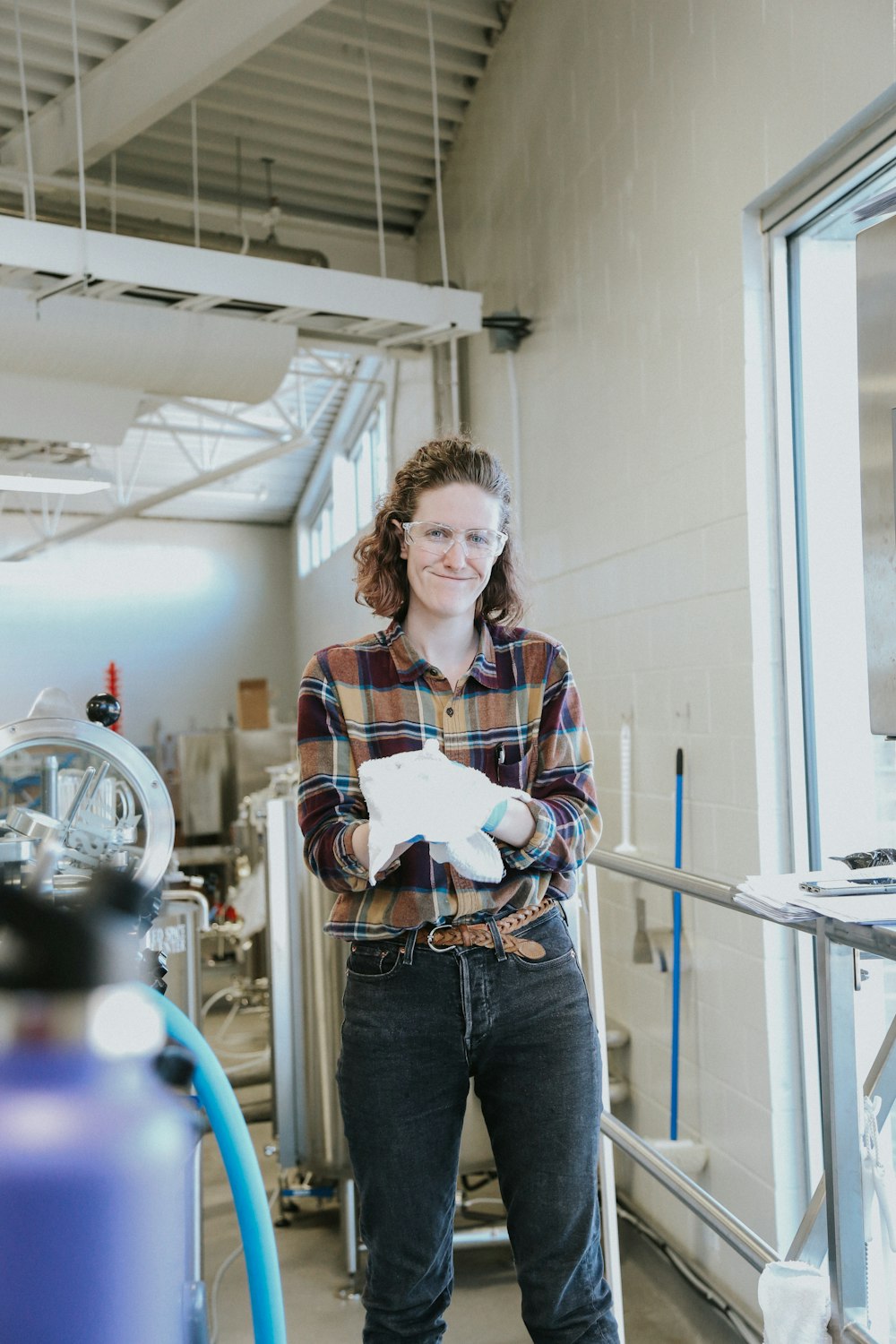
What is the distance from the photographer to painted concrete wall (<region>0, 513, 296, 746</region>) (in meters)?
11.0

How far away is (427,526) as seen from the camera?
121 cm

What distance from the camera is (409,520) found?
4.15 feet

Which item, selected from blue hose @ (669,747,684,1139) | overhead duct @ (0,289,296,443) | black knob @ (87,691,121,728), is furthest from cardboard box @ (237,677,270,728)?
black knob @ (87,691,121,728)

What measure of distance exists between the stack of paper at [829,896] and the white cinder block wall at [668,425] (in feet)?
3.31

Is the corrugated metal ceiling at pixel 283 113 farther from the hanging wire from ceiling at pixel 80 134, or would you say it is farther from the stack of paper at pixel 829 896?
the stack of paper at pixel 829 896

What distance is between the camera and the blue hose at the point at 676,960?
2.51 m

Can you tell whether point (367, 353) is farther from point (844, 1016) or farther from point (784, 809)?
point (844, 1016)

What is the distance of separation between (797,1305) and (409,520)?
3.03 feet

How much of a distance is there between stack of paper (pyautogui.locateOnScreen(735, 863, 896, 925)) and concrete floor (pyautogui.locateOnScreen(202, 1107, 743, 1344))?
4.45ft

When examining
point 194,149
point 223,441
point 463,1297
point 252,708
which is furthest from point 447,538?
point 223,441

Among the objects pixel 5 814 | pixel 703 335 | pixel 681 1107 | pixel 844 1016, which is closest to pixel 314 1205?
pixel 681 1107

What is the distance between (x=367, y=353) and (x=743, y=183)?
2350 millimetres

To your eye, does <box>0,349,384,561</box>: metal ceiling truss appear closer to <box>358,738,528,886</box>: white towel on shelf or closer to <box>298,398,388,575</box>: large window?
<box>298,398,388,575</box>: large window

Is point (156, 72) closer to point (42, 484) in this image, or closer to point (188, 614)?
point (42, 484)
